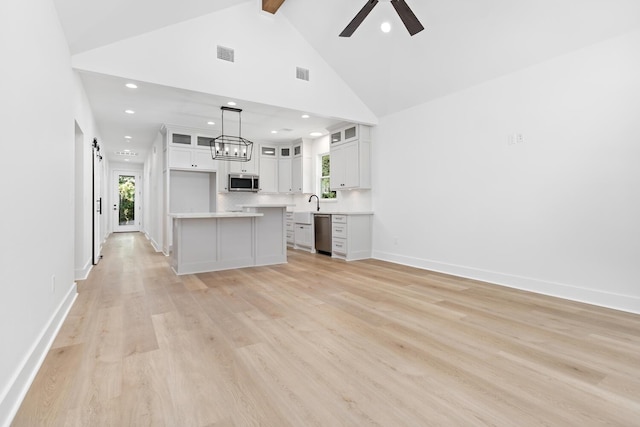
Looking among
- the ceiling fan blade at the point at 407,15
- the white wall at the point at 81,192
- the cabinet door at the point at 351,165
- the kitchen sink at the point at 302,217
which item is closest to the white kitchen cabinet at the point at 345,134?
the cabinet door at the point at 351,165

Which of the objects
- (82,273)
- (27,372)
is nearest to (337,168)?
(82,273)

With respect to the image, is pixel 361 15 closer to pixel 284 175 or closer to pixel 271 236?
pixel 271 236

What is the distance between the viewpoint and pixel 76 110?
12.4ft

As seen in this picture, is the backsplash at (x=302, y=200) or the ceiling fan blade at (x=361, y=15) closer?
the ceiling fan blade at (x=361, y=15)

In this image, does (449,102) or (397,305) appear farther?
(449,102)

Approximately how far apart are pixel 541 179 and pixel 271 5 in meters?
4.29

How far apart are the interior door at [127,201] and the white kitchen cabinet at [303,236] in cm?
839

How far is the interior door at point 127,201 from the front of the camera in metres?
12.3

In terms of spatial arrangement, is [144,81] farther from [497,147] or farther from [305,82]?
[497,147]

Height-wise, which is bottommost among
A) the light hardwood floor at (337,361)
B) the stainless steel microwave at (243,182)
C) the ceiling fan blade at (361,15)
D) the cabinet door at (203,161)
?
the light hardwood floor at (337,361)

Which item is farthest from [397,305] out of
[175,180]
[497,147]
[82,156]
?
[175,180]

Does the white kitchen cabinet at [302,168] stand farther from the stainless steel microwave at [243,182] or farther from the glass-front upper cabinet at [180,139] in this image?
the glass-front upper cabinet at [180,139]

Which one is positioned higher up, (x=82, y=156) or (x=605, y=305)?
(x=82, y=156)

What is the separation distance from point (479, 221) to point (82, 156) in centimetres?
577
